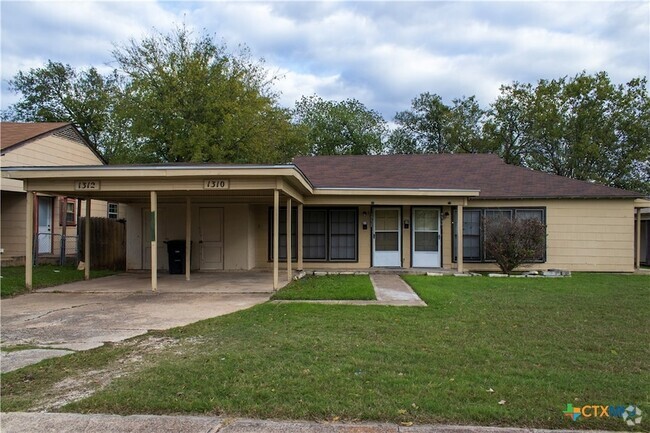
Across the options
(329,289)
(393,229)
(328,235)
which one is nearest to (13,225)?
(328,235)

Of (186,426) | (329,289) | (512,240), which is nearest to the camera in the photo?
(186,426)

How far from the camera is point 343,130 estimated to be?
38.2m

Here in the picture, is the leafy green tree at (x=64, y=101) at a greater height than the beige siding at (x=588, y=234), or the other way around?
the leafy green tree at (x=64, y=101)

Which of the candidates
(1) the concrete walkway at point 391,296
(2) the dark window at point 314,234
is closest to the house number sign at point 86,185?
(1) the concrete walkway at point 391,296

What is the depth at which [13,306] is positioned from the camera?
8664mm

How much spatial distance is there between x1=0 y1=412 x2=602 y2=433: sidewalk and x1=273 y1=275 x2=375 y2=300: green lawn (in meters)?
5.38

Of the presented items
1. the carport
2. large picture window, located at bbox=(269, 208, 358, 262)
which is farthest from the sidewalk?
large picture window, located at bbox=(269, 208, 358, 262)

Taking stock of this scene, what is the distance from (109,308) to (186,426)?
5796 mm

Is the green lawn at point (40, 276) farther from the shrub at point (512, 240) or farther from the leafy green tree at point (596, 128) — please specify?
the leafy green tree at point (596, 128)

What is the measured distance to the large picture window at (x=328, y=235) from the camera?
14.8 metres

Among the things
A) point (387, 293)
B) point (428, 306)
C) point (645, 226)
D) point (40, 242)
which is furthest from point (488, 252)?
point (40, 242)

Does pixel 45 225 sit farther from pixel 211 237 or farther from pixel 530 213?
pixel 530 213

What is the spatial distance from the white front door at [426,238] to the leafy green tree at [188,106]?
44.1 feet

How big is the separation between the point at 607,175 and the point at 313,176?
2295 cm
